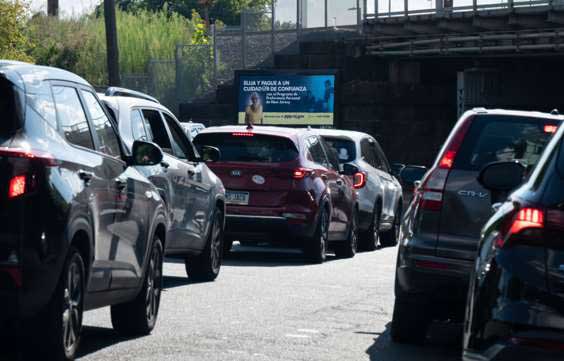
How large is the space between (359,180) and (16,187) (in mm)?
15290

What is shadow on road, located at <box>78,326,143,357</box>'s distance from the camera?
32.3 ft

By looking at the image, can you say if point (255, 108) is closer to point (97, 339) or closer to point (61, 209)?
point (97, 339)

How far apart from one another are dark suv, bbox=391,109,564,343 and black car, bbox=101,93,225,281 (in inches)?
137

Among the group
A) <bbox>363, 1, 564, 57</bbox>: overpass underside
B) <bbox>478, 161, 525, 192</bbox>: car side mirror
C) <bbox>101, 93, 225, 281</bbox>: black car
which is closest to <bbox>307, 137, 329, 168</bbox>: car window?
<bbox>101, 93, 225, 281</bbox>: black car

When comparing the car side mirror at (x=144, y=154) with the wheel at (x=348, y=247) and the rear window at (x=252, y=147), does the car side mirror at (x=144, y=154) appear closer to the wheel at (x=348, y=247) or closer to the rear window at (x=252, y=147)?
the rear window at (x=252, y=147)

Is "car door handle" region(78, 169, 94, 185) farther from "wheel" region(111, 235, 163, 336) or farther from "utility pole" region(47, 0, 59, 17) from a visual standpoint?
"utility pole" region(47, 0, 59, 17)

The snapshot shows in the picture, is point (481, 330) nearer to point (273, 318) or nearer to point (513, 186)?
point (513, 186)

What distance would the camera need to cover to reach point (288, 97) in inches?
1981

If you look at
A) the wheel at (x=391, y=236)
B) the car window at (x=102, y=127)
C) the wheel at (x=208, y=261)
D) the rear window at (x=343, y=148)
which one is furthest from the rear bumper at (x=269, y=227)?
the car window at (x=102, y=127)

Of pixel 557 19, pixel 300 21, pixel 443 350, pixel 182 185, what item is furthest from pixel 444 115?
pixel 443 350

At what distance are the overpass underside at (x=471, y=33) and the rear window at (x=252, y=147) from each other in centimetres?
2074

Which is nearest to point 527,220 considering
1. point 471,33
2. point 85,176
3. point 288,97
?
point 85,176

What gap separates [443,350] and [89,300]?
9.34ft

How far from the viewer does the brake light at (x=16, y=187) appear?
7707 mm
